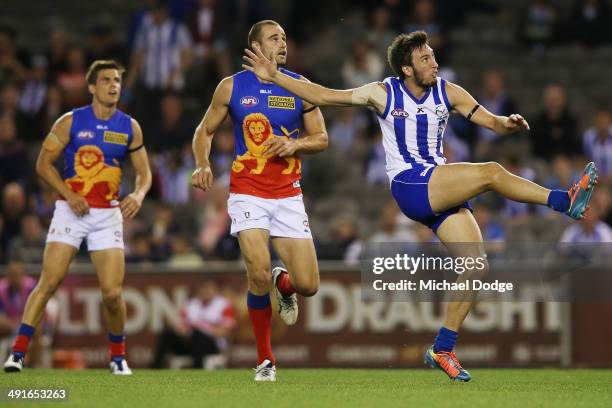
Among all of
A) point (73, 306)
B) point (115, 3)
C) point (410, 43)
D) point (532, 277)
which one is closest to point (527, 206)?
point (532, 277)

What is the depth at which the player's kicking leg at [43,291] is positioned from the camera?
11.2m

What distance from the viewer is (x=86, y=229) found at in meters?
11.3

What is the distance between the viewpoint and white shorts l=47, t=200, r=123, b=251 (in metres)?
11.2

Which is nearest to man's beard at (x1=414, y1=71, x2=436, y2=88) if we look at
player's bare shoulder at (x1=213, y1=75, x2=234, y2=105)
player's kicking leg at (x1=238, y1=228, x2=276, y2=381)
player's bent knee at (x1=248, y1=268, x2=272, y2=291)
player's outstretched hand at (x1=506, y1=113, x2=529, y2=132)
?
player's outstretched hand at (x1=506, y1=113, x2=529, y2=132)

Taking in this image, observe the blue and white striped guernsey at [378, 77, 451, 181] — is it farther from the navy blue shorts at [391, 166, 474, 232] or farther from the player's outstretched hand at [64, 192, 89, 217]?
the player's outstretched hand at [64, 192, 89, 217]

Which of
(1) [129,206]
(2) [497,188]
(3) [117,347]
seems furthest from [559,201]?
(3) [117,347]

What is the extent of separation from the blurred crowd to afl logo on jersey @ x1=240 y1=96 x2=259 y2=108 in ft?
18.1

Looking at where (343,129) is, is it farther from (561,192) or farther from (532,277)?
(561,192)

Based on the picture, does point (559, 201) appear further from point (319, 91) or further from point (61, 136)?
point (61, 136)

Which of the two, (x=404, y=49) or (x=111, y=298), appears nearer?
(x=404, y=49)

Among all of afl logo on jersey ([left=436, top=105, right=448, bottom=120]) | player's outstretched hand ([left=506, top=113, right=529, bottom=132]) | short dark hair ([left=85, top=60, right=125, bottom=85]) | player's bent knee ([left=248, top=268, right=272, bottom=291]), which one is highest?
short dark hair ([left=85, top=60, right=125, bottom=85])

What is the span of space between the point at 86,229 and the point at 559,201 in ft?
14.2

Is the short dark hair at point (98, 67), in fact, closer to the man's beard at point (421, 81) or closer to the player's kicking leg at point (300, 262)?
the player's kicking leg at point (300, 262)
